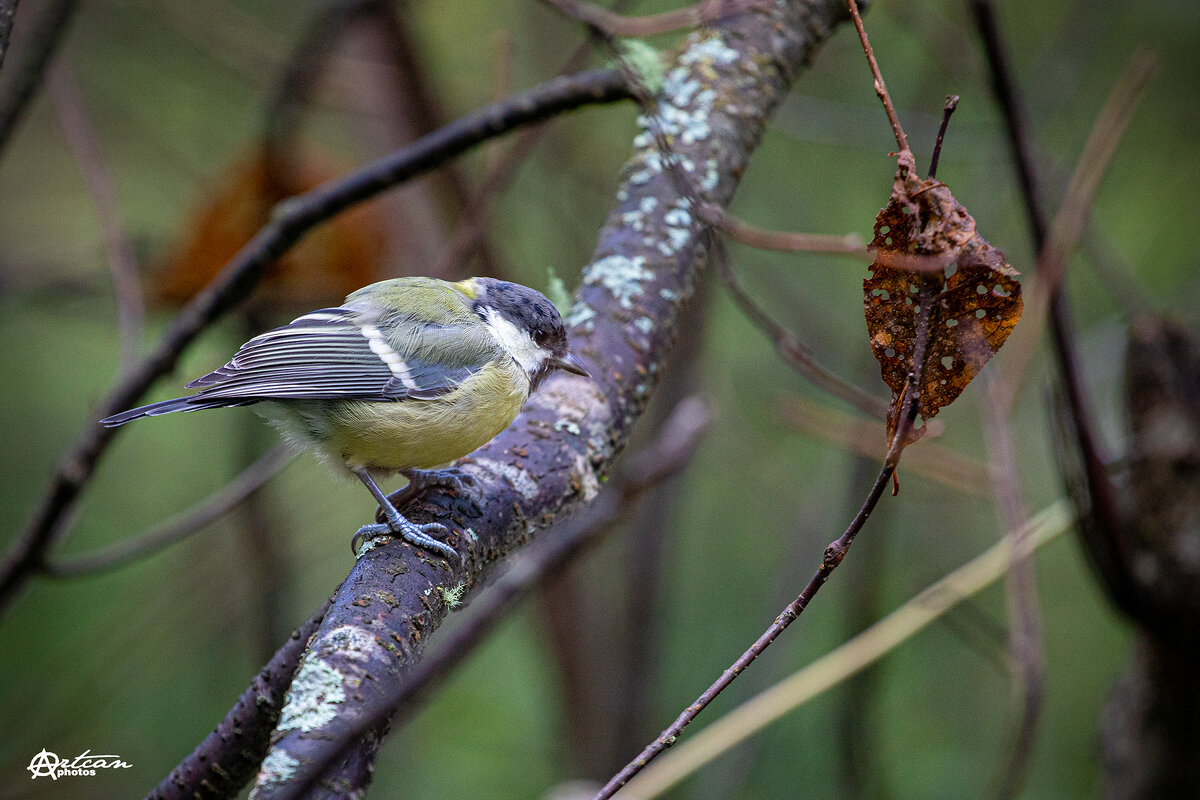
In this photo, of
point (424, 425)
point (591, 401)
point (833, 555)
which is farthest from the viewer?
point (424, 425)

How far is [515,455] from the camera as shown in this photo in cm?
151

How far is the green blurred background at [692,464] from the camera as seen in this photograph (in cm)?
315

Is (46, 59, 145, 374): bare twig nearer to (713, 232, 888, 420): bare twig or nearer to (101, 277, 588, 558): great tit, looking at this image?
(101, 277, 588, 558): great tit

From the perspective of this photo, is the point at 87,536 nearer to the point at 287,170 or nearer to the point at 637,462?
the point at 287,170

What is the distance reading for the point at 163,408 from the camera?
5.26 feet

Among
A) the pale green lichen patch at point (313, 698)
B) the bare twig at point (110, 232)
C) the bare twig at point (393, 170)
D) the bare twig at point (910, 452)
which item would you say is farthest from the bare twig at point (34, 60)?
the bare twig at point (910, 452)

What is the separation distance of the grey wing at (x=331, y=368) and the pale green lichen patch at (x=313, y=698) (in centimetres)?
83

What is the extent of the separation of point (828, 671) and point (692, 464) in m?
1.48

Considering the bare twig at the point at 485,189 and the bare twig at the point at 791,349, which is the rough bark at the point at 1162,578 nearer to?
the bare twig at the point at 791,349

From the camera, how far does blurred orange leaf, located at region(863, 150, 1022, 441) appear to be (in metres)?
0.81

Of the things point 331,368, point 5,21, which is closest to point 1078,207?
point 331,368

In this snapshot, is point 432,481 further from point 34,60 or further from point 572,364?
point 34,60

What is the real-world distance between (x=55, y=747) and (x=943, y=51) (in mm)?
3487

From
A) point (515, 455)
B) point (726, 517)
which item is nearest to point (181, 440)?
point (726, 517)
